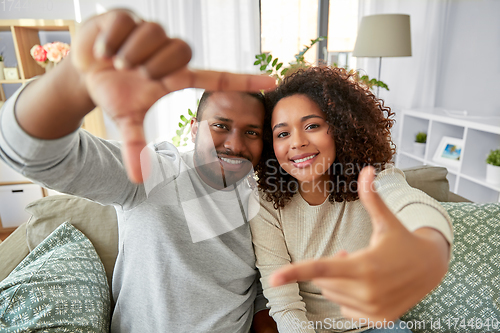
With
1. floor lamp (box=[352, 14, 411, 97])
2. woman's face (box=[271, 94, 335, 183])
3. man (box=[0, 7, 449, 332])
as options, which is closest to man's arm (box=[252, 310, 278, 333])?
man (box=[0, 7, 449, 332])

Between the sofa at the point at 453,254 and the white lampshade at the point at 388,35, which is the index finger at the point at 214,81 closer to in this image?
the sofa at the point at 453,254

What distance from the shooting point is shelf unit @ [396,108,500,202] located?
211cm

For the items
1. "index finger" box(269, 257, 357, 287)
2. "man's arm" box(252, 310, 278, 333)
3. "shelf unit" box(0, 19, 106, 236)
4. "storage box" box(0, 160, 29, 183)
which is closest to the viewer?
"index finger" box(269, 257, 357, 287)

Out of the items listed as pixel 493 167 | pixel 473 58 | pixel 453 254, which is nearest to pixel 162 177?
pixel 453 254

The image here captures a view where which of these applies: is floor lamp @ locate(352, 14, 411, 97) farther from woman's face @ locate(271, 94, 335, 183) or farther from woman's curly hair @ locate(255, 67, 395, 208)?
woman's face @ locate(271, 94, 335, 183)

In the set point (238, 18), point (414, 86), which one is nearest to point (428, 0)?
point (414, 86)

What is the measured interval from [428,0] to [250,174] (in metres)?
2.52

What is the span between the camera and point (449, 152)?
7.72 feet

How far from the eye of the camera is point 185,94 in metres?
2.46

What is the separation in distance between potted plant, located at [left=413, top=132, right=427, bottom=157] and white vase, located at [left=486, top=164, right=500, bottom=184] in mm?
623

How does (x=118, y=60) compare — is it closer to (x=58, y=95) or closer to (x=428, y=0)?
(x=58, y=95)

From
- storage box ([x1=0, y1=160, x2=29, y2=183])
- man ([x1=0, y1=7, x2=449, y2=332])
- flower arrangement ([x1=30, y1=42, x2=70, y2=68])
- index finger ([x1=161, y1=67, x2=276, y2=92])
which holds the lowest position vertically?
storage box ([x1=0, y1=160, x2=29, y2=183])

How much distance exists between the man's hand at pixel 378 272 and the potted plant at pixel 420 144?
2.56 m

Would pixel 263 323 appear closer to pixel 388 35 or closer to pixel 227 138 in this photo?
pixel 227 138
